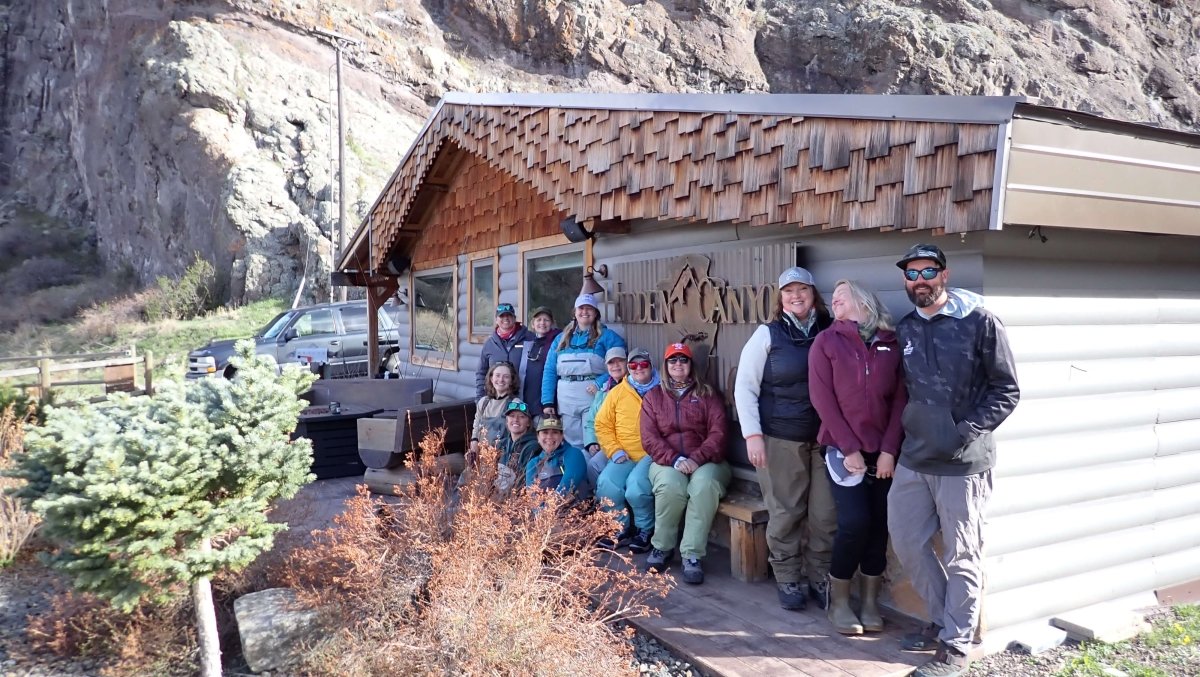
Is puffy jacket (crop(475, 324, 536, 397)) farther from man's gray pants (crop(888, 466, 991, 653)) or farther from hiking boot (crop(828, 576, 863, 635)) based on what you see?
Result: man's gray pants (crop(888, 466, 991, 653))

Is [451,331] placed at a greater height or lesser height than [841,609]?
greater

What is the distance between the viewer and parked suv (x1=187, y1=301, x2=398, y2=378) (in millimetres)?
13125

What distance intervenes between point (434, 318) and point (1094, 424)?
298 inches

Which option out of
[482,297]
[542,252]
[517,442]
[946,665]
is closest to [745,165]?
[517,442]

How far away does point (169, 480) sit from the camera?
112 inches

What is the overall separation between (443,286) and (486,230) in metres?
1.55

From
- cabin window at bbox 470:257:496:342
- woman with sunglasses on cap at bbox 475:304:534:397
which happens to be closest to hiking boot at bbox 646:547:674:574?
woman with sunglasses on cap at bbox 475:304:534:397

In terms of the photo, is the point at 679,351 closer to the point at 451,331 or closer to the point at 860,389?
the point at 860,389

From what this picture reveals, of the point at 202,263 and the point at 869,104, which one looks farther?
the point at 202,263

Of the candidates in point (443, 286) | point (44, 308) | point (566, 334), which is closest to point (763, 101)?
point (566, 334)

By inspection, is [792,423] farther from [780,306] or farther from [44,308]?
[44,308]

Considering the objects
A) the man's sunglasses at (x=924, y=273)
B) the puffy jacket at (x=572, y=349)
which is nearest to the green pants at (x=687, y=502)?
the puffy jacket at (x=572, y=349)

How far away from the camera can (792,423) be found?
3812mm

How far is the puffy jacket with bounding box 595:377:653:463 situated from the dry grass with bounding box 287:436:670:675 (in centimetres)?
86
